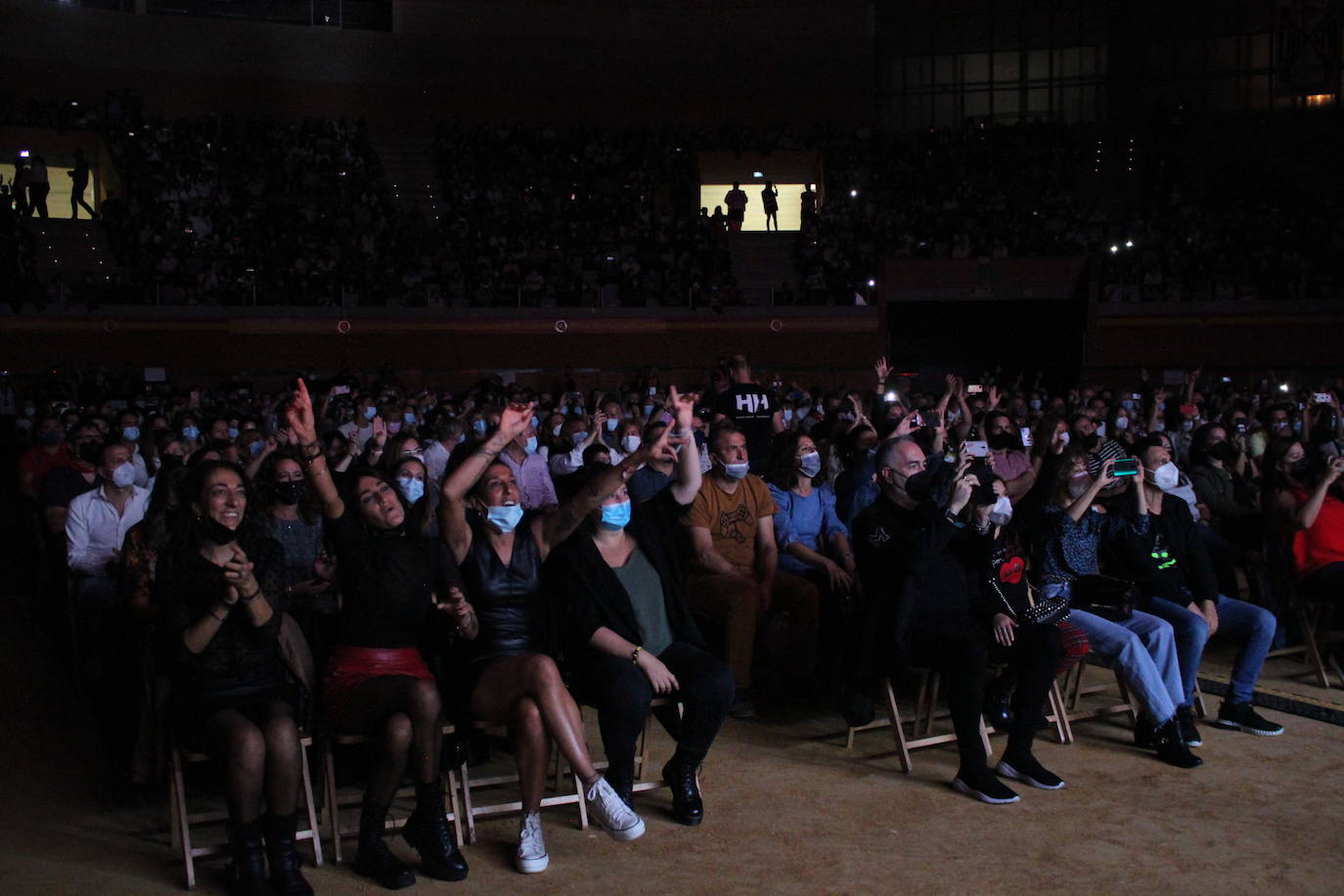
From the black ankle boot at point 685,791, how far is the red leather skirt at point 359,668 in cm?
104

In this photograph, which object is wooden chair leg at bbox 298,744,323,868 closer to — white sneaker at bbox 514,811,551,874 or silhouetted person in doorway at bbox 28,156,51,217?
white sneaker at bbox 514,811,551,874

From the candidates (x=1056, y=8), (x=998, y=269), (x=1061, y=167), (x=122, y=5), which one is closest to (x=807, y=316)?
(x=998, y=269)

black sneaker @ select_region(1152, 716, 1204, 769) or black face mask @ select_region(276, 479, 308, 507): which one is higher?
black face mask @ select_region(276, 479, 308, 507)

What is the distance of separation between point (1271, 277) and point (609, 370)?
1183 cm

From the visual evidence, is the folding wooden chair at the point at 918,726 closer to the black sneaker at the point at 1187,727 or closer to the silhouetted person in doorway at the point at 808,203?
the black sneaker at the point at 1187,727

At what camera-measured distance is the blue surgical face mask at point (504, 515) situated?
5000mm

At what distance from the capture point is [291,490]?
19.4 ft

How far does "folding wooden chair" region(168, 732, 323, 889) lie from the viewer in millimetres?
4465

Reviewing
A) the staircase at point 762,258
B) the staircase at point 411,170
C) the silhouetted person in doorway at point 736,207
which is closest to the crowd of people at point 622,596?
the staircase at point 762,258

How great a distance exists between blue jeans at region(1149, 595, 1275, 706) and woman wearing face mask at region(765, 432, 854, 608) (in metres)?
1.61

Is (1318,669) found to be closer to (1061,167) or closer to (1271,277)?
(1271,277)

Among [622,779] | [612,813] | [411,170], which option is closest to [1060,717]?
[622,779]

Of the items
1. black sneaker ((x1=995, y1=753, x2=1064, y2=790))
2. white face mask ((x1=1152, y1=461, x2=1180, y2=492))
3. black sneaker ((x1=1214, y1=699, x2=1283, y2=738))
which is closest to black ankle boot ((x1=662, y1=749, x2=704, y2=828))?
black sneaker ((x1=995, y1=753, x2=1064, y2=790))

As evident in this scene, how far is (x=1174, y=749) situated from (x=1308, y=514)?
2046 millimetres
